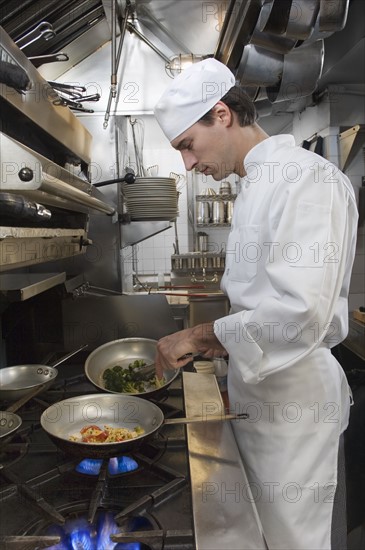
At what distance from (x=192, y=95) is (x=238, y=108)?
146mm

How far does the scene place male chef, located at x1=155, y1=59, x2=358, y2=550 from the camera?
105 cm

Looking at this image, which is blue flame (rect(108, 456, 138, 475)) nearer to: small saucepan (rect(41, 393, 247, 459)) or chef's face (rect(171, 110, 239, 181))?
small saucepan (rect(41, 393, 247, 459))

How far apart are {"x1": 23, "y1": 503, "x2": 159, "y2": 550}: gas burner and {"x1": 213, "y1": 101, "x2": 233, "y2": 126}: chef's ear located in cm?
105

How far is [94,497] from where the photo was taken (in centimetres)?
90

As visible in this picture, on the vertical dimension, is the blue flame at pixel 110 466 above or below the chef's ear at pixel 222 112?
below

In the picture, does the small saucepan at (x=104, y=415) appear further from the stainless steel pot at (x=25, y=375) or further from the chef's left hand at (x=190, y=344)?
the stainless steel pot at (x=25, y=375)

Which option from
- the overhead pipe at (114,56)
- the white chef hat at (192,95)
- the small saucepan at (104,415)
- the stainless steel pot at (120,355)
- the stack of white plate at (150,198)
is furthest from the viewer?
the stack of white plate at (150,198)

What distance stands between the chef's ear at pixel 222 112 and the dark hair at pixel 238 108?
0.01m

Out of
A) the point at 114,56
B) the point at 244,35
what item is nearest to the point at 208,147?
the point at 244,35

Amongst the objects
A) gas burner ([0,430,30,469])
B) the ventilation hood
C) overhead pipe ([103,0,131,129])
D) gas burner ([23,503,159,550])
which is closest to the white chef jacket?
gas burner ([23,503,159,550])

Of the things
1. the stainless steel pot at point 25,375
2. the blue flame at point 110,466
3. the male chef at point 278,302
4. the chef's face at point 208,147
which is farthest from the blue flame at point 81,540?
the chef's face at point 208,147

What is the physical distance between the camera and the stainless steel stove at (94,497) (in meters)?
0.80

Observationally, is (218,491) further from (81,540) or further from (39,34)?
(39,34)

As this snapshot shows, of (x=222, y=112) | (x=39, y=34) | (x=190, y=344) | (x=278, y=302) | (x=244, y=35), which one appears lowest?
(x=190, y=344)
